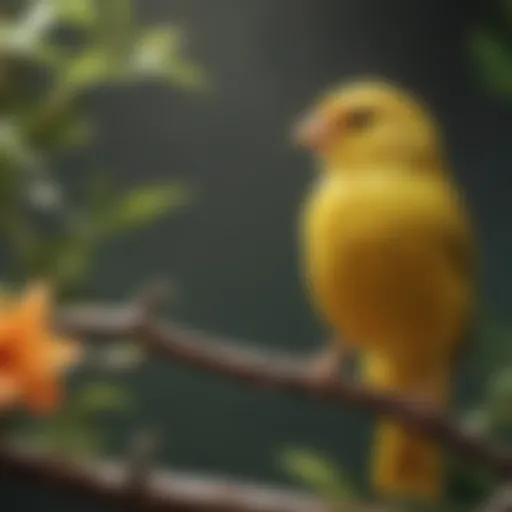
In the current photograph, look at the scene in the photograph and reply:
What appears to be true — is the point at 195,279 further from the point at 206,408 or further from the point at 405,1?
the point at 405,1

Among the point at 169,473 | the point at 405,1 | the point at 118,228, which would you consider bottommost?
the point at 169,473

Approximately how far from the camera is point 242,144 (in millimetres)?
855

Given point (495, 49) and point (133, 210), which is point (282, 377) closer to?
point (133, 210)

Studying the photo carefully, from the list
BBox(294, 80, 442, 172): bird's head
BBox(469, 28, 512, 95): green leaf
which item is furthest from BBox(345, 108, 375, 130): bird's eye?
BBox(469, 28, 512, 95): green leaf

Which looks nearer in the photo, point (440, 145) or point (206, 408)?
point (440, 145)

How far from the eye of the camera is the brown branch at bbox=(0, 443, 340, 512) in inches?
28.3

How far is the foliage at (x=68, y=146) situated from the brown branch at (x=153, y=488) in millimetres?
32

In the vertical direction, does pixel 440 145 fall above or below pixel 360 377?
above

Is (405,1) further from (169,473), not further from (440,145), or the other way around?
(169,473)

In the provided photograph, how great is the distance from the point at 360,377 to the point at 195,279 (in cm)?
15

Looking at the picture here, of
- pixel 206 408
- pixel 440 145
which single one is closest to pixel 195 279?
pixel 206 408

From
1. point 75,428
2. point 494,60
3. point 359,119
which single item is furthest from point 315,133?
point 75,428

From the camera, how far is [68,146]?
31.2 inches

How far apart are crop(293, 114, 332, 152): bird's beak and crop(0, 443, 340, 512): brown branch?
22 centimetres
